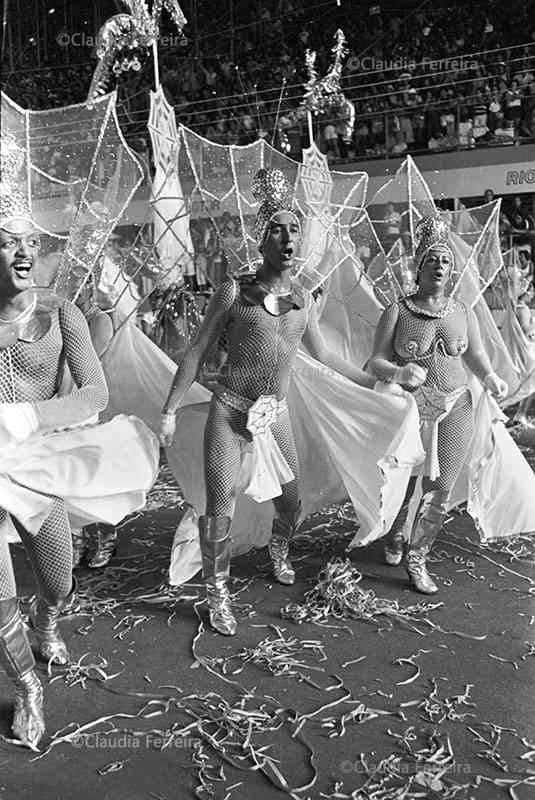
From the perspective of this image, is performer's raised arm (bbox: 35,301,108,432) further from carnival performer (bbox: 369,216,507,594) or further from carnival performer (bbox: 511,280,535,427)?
carnival performer (bbox: 511,280,535,427)

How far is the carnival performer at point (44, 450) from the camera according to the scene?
2.67 m

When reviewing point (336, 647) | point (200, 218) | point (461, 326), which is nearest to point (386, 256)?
point (200, 218)

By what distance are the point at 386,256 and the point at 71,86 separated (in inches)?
463

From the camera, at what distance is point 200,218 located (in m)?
4.92

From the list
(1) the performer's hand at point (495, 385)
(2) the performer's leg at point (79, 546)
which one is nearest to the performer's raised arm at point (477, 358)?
(1) the performer's hand at point (495, 385)

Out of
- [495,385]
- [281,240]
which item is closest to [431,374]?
[495,385]

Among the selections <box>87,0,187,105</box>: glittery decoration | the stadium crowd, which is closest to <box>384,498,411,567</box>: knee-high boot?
<box>87,0,187,105</box>: glittery decoration

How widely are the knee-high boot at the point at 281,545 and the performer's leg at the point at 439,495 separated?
542 millimetres

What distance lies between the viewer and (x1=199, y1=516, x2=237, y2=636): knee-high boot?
348cm

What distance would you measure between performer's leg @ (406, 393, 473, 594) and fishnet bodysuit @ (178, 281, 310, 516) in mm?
824

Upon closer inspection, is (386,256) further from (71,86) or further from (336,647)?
(71,86)

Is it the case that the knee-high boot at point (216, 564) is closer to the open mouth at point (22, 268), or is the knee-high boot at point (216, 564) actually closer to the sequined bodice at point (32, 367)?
the sequined bodice at point (32, 367)

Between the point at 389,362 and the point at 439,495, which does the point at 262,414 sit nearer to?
the point at 389,362

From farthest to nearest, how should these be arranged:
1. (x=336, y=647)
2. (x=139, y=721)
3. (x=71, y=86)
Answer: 1. (x=71, y=86)
2. (x=336, y=647)
3. (x=139, y=721)
